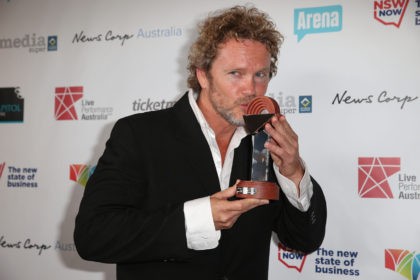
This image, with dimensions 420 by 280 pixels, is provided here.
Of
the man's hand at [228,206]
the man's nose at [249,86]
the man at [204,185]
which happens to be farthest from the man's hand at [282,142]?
the man's nose at [249,86]

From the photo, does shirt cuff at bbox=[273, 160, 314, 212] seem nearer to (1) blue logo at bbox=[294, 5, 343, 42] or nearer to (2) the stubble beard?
(2) the stubble beard

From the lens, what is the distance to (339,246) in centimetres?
237

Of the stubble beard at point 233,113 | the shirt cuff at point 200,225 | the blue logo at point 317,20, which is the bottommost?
the shirt cuff at point 200,225

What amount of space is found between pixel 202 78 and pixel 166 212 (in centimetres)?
69

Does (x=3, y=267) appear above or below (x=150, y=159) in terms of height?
below

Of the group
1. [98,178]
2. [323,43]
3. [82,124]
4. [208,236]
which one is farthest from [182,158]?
[82,124]

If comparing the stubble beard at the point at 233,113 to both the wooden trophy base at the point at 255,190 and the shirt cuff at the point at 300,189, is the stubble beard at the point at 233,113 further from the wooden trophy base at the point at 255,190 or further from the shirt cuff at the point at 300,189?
the wooden trophy base at the point at 255,190

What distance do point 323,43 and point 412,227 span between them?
1003mm

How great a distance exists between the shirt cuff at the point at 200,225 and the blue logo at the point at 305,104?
135cm

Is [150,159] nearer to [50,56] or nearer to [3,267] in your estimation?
[50,56]

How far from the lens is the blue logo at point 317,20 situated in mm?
2424

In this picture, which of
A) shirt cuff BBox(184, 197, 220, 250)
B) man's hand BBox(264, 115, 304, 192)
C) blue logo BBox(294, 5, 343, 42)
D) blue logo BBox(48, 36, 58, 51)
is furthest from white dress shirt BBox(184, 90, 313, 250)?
blue logo BBox(48, 36, 58, 51)

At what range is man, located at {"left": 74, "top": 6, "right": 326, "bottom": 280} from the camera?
127cm

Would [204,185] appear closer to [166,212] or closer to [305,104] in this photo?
[166,212]
